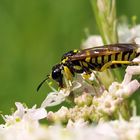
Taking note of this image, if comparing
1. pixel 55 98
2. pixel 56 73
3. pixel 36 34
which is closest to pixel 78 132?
pixel 55 98

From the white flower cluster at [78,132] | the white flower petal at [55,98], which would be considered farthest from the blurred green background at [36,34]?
the white flower cluster at [78,132]

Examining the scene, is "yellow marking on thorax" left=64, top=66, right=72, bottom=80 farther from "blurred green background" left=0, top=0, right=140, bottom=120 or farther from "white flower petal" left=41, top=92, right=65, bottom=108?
"blurred green background" left=0, top=0, right=140, bottom=120

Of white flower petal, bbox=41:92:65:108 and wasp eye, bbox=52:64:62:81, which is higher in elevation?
wasp eye, bbox=52:64:62:81

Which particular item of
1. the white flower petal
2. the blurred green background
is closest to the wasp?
the white flower petal

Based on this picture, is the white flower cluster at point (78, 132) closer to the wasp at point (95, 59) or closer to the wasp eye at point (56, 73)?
the wasp at point (95, 59)

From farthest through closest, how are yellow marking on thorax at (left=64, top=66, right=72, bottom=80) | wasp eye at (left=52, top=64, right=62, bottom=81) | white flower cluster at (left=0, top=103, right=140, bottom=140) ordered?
wasp eye at (left=52, top=64, right=62, bottom=81) → yellow marking on thorax at (left=64, top=66, right=72, bottom=80) → white flower cluster at (left=0, top=103, right=140, bottom=140)

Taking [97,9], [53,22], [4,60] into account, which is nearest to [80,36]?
[53,22]
